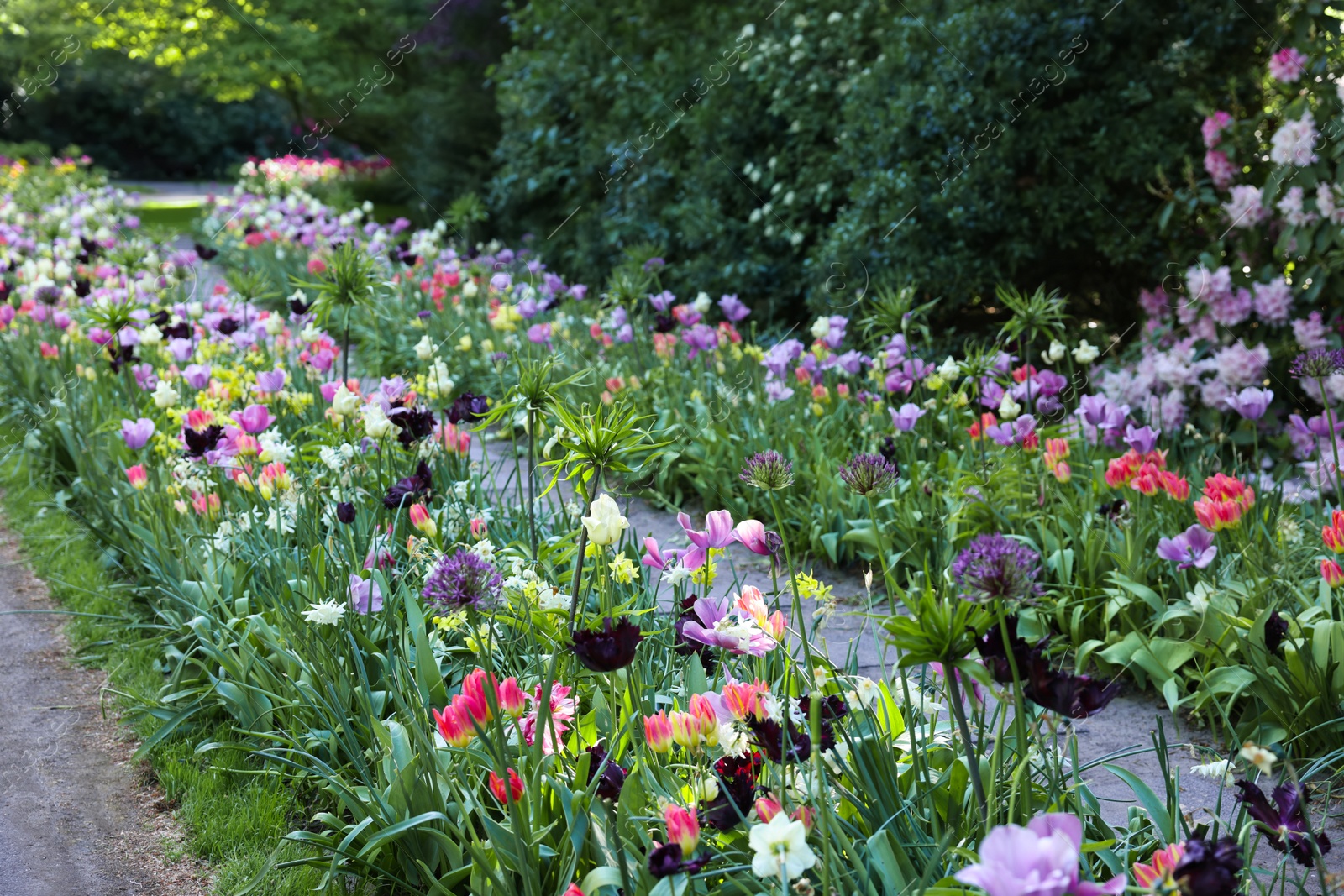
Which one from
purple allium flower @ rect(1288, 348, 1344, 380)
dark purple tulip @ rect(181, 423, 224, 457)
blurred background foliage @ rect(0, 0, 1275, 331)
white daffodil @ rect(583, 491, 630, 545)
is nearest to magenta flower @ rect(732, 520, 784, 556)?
white daffodil @ rect(583, 491, 630, 545)

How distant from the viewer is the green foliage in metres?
5.84

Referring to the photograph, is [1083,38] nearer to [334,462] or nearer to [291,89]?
[334,462]

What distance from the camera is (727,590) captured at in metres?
2.48

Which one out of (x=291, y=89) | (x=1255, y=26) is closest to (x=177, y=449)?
(x=1255, y=26)

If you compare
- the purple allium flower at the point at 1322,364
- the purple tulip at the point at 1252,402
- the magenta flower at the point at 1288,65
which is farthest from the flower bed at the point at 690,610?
the magenta flower at the point at 1288,65

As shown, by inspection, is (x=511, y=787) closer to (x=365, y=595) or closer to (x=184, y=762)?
(x=365, y=595)

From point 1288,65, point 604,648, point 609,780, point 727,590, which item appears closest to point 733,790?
point 609,780

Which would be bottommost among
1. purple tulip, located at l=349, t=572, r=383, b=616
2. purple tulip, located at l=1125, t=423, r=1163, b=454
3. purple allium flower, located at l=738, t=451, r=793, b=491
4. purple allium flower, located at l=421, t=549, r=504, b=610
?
purple tulip, located at l=1125, t=423, r=1163, b=454

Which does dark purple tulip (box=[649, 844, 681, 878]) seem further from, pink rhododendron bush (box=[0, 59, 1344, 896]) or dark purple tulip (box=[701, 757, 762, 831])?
dark purple tulip (box=[701, 757, 762, 831])

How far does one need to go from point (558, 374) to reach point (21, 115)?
2524cm

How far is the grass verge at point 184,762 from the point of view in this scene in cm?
225

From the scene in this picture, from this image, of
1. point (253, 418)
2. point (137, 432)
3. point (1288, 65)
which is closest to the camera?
point (253, 418)

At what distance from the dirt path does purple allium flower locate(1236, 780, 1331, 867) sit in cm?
189

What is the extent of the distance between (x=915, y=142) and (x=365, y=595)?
4.87 metres
